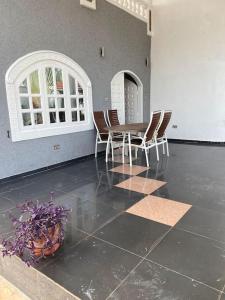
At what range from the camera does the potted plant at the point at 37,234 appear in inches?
65.4

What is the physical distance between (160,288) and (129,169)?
8.66 feet

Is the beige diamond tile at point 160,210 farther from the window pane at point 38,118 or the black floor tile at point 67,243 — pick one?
the window pane at point 38,118

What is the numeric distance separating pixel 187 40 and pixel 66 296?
6.36 m

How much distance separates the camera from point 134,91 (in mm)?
6855

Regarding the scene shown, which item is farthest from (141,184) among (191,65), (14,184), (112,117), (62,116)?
(191,65)

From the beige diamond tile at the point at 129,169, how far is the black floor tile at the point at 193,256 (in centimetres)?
184

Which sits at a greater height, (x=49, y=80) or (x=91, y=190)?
(x=49, y=80)

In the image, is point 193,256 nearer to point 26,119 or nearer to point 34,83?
Result: point 26,119

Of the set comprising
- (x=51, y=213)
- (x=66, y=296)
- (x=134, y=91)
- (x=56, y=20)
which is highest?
(x=56, y=20)

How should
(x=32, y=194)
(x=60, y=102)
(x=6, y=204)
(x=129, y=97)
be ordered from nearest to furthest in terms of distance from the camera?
(x=6, y=204)
(x=32, y=194)
(x=60, y=102)
(x=129, y=97)

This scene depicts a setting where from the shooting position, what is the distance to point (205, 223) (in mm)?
2258

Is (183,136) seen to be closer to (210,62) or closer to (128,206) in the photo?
(210,62)

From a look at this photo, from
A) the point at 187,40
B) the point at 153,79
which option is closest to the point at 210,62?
the point at 187,40

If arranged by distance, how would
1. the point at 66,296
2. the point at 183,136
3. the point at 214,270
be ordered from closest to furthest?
the point at 66,296
the point at 214,270
the point at 183,136
